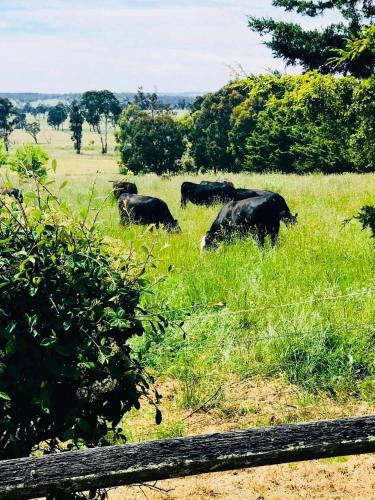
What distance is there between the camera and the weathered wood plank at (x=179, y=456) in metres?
2.32

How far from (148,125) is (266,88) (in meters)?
48.2

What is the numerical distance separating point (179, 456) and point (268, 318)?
4.99 m

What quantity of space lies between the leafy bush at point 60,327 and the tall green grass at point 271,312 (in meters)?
0.26

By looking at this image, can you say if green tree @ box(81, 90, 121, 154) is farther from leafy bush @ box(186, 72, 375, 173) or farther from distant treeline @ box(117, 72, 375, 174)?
A: leafy bush @ box(186, 72, 375, 173)

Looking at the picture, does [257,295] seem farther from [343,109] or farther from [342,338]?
[343,109]

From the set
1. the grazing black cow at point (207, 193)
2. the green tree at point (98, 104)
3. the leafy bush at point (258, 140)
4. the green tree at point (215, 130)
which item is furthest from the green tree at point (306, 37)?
the green tree at point (98, 104)

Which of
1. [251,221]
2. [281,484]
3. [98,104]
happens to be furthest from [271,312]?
[98,104]

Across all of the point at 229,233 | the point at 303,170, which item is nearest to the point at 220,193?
the point at 229,233

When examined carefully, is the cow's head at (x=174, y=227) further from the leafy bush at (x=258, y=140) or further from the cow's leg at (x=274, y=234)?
the leafy bush at (x=258, y=140)

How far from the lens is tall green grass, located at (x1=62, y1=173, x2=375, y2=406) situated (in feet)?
20.5

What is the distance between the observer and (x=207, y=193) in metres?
20.8

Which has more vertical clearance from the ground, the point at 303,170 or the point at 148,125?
the point at 148,125

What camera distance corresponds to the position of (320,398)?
5.81 m

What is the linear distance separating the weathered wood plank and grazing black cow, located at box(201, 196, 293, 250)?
10228mm
